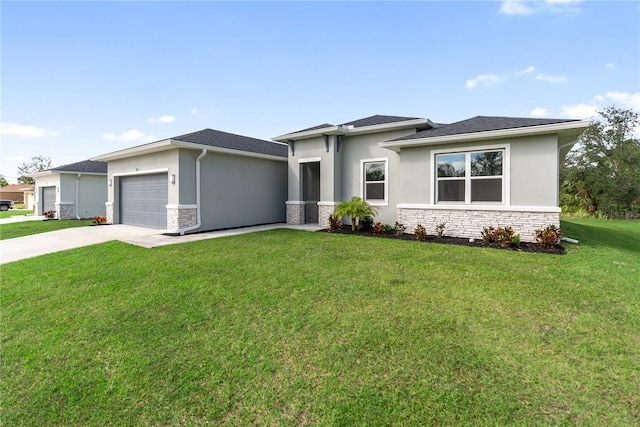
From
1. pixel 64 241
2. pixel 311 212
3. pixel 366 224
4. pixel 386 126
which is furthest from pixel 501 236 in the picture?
pixel 64 241

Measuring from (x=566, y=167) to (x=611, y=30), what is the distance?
17.4 m

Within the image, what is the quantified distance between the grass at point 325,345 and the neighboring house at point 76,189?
15.6m

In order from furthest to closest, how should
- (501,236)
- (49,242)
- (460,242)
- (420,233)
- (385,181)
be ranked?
(385,181), (49,242), (420,233), (460,242), (501,236)

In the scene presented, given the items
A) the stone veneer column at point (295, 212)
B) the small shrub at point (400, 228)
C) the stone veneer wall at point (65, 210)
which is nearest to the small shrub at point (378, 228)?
the small shrub at point (400, 228)

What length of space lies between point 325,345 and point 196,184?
9.40m

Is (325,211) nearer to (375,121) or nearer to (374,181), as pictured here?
(374,181)

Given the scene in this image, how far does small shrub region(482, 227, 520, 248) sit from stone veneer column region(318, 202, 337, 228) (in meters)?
5.52

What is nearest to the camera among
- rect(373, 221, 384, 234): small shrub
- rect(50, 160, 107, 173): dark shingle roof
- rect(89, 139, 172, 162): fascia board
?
rect(373, 221, 384, 234): small shrub

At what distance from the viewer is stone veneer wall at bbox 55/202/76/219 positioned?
710 inches

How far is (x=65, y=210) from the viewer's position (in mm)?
18141

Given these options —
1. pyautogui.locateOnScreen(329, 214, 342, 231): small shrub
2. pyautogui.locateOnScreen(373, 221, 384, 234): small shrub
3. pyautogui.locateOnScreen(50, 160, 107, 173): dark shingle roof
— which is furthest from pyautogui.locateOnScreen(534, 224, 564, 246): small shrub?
pyautogui.locateOnScreen(50, 160, 107, 173): dark shingle roof

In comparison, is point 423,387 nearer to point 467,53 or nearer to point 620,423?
point 620,423

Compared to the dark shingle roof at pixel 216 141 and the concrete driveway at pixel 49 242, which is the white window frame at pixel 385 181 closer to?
the dark shingle roof at pixel 216 141

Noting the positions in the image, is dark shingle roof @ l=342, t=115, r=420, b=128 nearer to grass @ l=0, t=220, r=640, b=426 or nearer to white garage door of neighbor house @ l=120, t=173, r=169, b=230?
grass @ l=0, t=220, r=640, b=426
